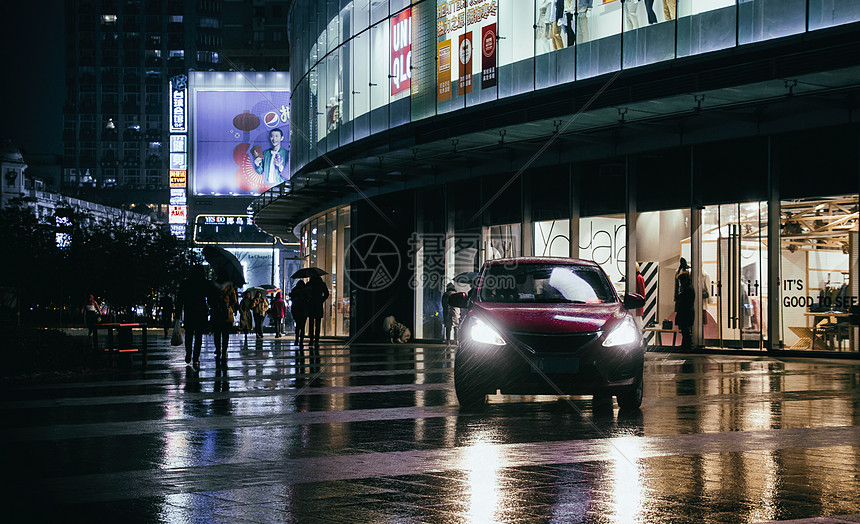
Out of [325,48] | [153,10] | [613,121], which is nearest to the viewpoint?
[613,121]

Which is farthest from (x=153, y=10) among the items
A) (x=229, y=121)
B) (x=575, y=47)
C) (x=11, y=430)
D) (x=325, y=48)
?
(x=11, y=430)

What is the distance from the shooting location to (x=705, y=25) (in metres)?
21.5

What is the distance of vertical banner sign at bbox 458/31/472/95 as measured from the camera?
2766cm

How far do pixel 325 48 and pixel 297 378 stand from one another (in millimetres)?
23901

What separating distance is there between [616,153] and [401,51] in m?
8.80

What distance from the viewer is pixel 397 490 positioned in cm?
620

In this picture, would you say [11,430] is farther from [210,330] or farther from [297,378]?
[210,330]

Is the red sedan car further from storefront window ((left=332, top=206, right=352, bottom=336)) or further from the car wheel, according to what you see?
storefront window ((left=332, top=206, right=352, bottom=336))

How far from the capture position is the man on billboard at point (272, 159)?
7850 cm

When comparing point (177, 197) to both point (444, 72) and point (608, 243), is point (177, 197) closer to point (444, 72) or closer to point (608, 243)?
point (444, 72)

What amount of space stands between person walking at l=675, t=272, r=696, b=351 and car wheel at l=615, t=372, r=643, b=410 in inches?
494

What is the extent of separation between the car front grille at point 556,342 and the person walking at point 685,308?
13269mm

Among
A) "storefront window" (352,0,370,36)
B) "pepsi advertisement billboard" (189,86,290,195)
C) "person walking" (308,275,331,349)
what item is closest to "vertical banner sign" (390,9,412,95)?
"storefront window" (352,0,370,36)

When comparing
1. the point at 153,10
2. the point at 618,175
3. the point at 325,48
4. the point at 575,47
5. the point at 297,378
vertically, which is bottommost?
the point at 297,378
